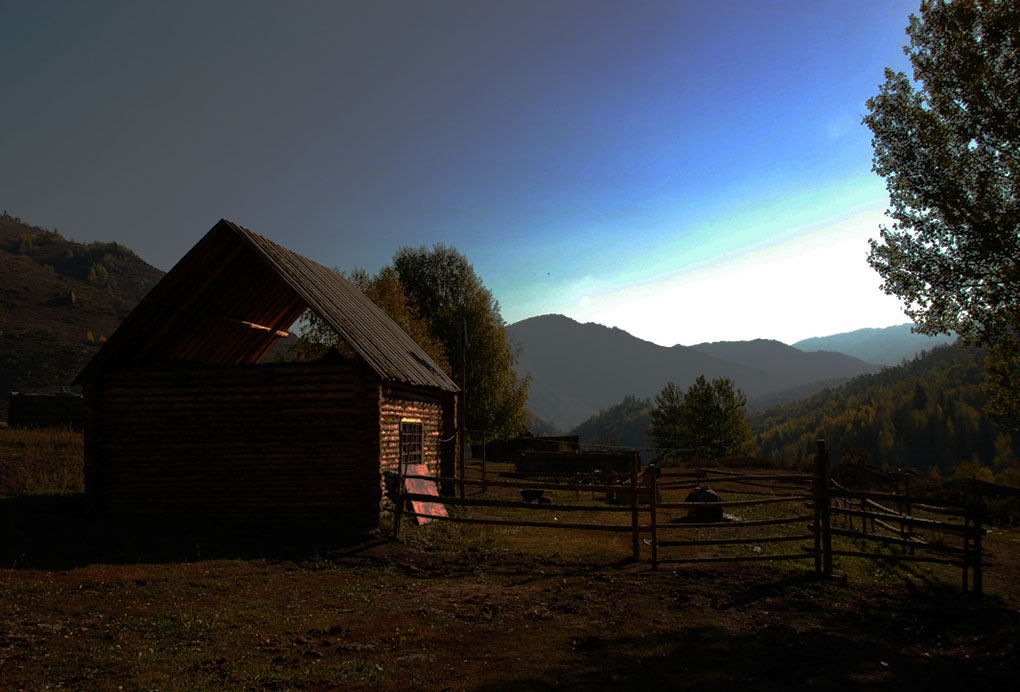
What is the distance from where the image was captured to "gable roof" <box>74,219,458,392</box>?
610 inches

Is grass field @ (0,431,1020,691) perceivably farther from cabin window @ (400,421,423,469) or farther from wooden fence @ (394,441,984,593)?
cabin window @ (400,421,423,469)

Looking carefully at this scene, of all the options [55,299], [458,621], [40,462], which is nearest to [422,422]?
[458,621]

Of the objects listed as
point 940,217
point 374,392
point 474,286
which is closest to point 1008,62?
point 940,217

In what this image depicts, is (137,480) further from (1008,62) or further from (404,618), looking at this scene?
(1008,62)

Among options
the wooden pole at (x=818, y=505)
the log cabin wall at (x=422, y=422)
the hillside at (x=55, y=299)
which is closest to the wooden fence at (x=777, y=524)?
the wooden pole at (x=818, y=505)

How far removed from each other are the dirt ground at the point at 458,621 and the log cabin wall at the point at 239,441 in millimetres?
1930

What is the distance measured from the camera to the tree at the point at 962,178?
18.0 m

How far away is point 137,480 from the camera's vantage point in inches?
609

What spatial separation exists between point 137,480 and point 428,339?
92.0 feet

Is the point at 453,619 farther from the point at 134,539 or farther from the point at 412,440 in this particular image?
the point at 412,440

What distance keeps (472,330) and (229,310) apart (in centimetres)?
3106

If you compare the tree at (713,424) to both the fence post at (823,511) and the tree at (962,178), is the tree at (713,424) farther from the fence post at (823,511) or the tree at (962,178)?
the fence post at (823,511)

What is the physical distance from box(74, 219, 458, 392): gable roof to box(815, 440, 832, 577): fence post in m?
9.19

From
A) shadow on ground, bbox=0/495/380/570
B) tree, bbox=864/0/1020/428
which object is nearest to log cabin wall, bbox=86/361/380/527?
shadow on ground, bbox=0/495/380/570
